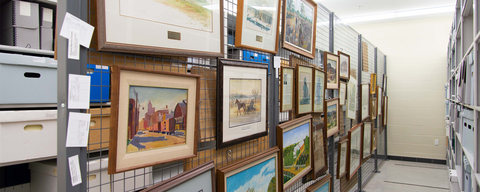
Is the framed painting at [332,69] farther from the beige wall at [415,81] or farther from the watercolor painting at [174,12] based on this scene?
the beige wall at [415,81]

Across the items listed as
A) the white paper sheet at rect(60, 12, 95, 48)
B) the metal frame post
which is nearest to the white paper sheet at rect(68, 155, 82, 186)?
the metal frame post

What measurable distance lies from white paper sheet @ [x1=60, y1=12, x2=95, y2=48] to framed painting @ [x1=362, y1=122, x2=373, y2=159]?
10.4 ft

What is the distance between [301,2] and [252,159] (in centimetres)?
108

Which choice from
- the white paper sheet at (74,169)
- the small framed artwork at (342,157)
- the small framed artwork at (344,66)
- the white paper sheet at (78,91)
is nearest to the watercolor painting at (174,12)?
the white paper sheet at (78,91)

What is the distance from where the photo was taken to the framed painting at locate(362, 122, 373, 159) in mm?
3044

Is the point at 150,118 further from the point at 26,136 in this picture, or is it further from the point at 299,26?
the point at 299,26

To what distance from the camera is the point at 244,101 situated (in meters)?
1.13

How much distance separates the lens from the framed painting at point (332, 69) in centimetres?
201

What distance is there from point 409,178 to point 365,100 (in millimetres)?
1969

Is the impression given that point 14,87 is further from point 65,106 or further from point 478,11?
point 478,11

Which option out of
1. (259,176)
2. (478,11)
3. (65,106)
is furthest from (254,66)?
(478,11)

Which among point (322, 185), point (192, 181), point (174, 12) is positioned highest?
point (174, 12)

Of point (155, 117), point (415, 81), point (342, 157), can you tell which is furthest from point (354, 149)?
point (415, 81)

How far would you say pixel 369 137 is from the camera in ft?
10.8
